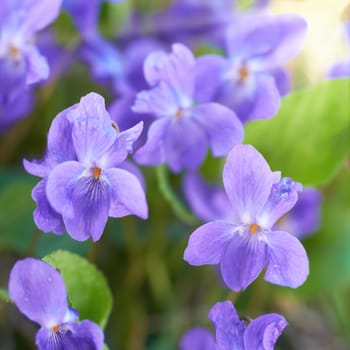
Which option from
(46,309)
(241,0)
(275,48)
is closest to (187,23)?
(241,0)

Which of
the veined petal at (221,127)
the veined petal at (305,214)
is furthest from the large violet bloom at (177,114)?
the veined petal at (305,214)

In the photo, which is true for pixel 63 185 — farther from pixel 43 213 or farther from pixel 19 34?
pixel 19 34

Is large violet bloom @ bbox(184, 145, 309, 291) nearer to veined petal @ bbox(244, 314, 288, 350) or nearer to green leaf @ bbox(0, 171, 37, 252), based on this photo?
veined petal @ bbox(244, 314, 288, 350)

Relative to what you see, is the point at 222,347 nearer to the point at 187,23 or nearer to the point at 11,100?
the point at 11,100

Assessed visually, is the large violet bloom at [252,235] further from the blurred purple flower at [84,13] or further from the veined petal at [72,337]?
the blurred purple flower at [84,13]

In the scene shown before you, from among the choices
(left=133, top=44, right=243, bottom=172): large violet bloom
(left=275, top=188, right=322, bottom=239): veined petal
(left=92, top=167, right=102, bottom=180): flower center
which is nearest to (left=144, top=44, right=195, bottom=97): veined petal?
(left=133, top=44, right=243, bottom=172): large violet bloom

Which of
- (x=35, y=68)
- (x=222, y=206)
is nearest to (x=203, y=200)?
(x=222, y=206)

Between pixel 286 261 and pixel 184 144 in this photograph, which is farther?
pixel 184 144
